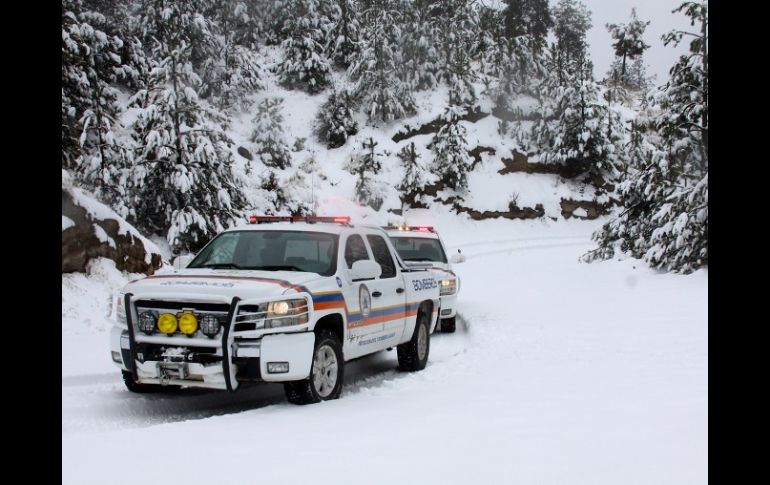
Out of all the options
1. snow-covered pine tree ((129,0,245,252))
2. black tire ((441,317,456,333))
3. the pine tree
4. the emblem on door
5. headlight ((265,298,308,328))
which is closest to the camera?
headlight ((265,298,308,328))

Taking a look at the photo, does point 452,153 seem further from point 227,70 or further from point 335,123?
point 227,70

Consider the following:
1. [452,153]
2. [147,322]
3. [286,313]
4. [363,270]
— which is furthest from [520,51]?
[147,322]

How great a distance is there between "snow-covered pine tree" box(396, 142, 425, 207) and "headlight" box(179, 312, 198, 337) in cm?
3691

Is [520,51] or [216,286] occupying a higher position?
[520,51]

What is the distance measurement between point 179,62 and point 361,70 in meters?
30.8

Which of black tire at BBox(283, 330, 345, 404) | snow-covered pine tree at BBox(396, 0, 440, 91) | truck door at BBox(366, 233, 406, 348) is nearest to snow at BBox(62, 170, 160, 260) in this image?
truck door at BBox(366, 233, 406, 348)

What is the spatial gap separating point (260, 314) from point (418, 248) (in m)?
7.14

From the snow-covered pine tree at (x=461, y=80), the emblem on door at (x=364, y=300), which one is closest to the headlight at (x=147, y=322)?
the emblem on door at (x=364, y=300)

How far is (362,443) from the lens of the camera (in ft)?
16.8

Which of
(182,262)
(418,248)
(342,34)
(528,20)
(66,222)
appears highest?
(528,20)

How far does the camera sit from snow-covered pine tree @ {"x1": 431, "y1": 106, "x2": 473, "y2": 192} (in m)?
44.0

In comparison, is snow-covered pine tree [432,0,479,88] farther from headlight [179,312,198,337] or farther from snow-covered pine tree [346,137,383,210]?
headlight [179,312,198,337]

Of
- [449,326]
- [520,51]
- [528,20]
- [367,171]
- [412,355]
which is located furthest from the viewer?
[528,20]

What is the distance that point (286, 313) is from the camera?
6652 mm
